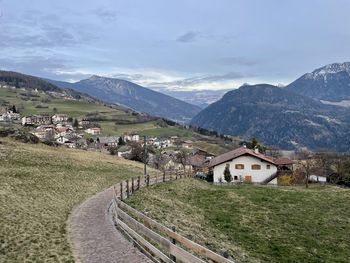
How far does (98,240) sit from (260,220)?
17.3 metres

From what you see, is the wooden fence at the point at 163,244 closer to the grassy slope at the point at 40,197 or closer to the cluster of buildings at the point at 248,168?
the grassy slope at the point at 40,197

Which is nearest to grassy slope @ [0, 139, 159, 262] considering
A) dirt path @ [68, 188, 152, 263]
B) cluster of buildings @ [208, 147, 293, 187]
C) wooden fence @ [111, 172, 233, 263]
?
dirt path @ [68, 188, 152, 263]

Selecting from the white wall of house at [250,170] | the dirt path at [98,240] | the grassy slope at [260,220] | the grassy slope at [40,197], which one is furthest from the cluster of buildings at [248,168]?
the dirt path at [98,240]

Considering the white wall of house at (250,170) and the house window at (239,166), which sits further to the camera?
the house window at (239,166)

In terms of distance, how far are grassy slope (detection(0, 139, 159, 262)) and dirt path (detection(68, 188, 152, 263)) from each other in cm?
63

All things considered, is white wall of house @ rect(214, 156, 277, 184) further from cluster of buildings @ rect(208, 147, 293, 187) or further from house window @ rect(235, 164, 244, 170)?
house window @ rect(235, 164, 244, 170)

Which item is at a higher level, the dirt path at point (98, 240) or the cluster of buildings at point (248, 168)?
the dirt path at point (98, 240)

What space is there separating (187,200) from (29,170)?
17.6 metres

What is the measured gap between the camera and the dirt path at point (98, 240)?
17.2m

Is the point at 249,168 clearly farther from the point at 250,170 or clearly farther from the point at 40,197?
the point at 40,197

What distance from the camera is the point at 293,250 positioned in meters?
26.7

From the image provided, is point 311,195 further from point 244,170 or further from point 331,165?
point 331,165

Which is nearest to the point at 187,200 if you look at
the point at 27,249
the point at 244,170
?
the point at 27,249

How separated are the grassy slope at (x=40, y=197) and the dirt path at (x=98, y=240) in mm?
633
